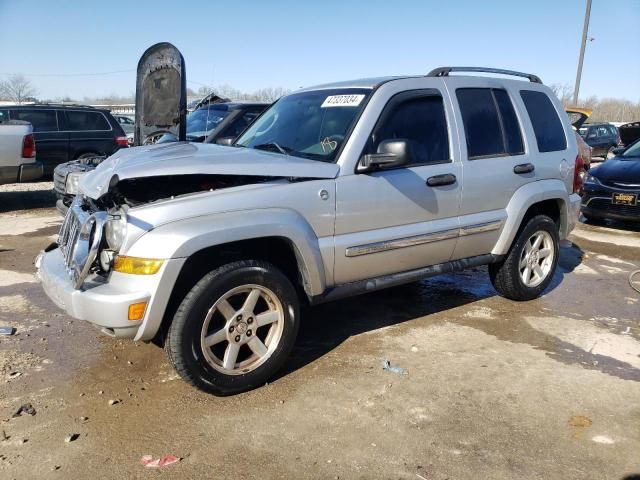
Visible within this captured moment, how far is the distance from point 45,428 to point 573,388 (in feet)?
10.6

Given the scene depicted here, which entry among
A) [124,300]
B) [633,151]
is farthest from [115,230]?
[633,151]

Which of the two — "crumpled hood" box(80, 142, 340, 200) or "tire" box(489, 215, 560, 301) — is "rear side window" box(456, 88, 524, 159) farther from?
"crumpled hood" box(80, 142, 340, 200)

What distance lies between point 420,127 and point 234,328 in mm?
2040

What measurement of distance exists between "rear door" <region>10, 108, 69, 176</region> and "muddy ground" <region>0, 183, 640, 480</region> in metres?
7.30

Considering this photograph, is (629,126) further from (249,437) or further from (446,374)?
(249,437)

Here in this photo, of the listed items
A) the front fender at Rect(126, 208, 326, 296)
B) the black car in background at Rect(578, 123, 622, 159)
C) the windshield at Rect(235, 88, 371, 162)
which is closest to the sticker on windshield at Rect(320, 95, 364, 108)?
the windshield at Rect(235, 88, 371, 162)

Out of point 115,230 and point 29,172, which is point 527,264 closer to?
point 115,230

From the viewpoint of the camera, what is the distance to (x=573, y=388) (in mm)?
3553

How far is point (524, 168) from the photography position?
15.4ft

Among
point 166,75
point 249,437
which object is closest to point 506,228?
point 249,437

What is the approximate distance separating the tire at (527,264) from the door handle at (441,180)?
1157 millimetres

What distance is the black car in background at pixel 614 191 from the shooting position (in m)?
8.54

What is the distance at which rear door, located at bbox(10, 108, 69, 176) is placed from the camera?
11.4m

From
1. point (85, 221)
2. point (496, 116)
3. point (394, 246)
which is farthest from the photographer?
point (496, 116)
